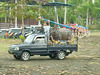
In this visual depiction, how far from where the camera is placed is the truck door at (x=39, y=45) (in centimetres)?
1772

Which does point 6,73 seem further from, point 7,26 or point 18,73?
point 7,26

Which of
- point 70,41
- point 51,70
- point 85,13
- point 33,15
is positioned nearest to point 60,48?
point 70,41

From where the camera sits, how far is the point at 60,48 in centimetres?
1844

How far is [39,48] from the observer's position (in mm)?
17828

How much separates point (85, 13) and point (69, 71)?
227 ft

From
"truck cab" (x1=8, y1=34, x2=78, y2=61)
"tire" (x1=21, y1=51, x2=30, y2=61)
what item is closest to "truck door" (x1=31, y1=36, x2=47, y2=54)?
"truck cab" (x1=8, y1=34, x2=78, y2=61)

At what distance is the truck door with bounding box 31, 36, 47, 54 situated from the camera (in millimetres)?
17719

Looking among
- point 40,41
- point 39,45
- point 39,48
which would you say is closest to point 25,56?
point 39,48

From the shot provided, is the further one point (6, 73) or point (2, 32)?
point (2, 32)

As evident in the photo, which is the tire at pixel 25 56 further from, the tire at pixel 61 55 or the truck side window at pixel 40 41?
the tire at pixel 61 55

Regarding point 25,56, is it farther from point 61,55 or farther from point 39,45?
point 61,55

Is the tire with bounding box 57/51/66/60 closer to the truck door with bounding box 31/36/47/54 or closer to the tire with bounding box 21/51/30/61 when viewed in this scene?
the truck door with bounding box 31/36/47/54

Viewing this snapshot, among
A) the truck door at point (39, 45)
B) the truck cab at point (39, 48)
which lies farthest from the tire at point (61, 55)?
the truck door at point (39, 45)

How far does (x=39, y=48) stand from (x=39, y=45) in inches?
7.7
